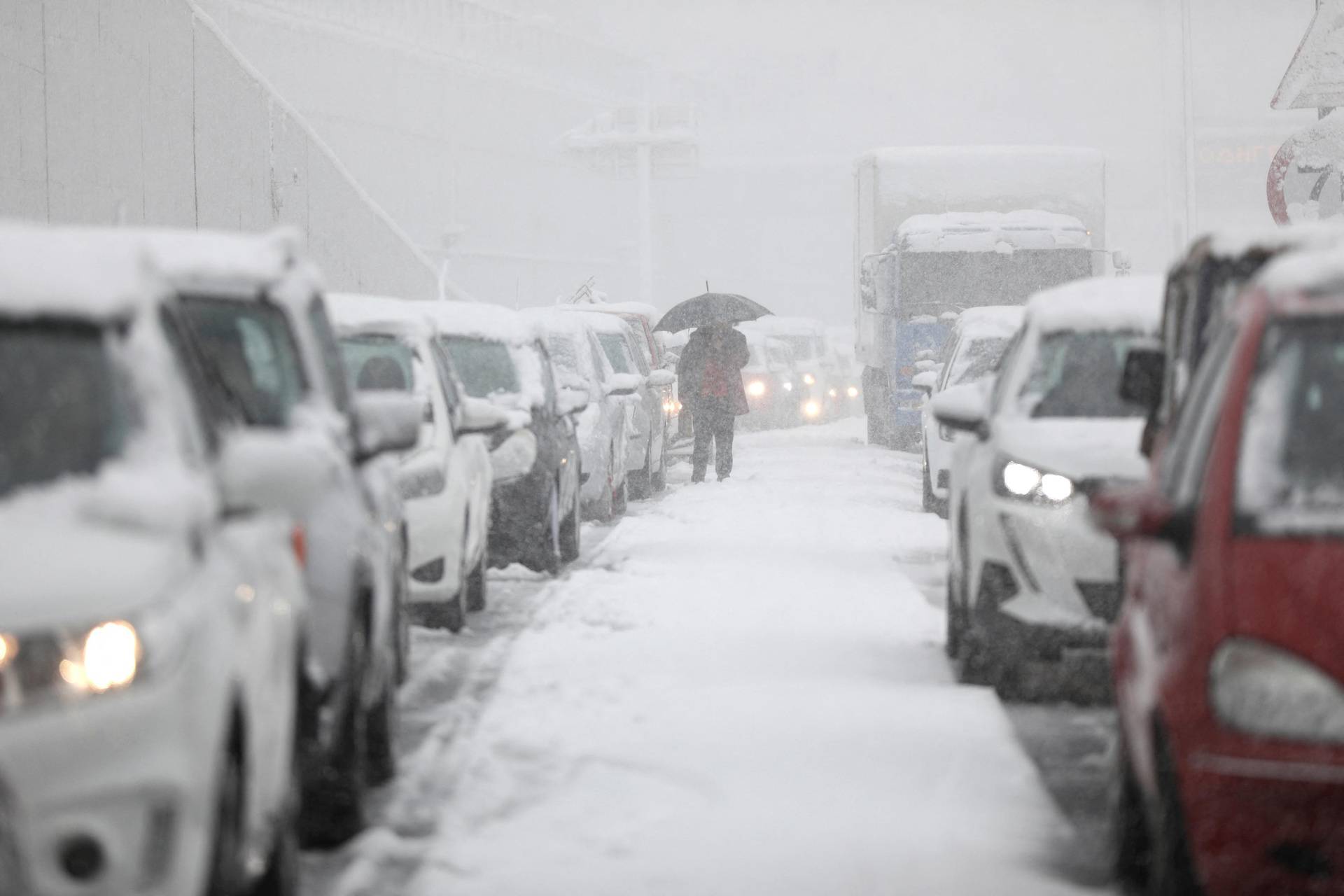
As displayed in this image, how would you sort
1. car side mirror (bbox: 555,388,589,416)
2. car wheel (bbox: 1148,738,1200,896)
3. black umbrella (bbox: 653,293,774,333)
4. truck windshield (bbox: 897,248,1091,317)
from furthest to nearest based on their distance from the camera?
1. black umbrella (bbox: 653,293,774,333)
2. truck windshield (bbox: 897,248,1091,317)
3. car side mirror (bbox: 555,388,589,416)
4. car wheel (bbox: 1148,738,1200,896)

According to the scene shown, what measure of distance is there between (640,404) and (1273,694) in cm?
1688

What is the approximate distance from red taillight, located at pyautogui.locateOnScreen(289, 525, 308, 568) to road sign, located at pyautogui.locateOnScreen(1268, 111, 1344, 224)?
1250cm

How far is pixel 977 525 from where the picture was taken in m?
9.30

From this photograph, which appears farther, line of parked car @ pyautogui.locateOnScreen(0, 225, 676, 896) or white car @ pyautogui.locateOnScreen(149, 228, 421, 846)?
white car @ pyautogui.locateOnScreen(149, 228, 421, 846)

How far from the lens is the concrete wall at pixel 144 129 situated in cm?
1475

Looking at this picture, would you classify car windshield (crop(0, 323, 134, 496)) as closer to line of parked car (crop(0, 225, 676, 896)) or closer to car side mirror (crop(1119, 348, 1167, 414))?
line of parked car (crop(0, 225, 676, 896))

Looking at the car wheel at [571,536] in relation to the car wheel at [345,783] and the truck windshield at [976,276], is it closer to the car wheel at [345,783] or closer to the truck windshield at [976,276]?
the car wheel at [345,783]

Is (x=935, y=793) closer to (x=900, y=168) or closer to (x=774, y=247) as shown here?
(x=900, y=168)

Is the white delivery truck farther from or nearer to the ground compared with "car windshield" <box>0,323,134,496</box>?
farther from the ground

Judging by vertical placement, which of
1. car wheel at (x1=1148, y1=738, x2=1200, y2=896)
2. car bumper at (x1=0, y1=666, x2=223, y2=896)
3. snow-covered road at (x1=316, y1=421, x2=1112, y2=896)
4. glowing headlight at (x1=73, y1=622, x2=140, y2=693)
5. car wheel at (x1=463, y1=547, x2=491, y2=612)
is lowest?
snow-covered road at (x1=316, y1=421, x2=1112, y2=896)

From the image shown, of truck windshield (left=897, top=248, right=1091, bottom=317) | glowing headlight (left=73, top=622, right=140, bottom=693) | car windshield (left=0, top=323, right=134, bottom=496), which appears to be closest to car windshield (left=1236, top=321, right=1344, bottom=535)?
glowing headlight (left=73, top=622, right=140, bottom=693)

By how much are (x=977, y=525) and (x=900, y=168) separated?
2330 centimetres

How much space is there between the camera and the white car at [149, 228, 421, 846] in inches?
246

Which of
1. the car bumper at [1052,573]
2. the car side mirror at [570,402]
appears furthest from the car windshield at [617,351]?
the car bumper at [1052,573]
